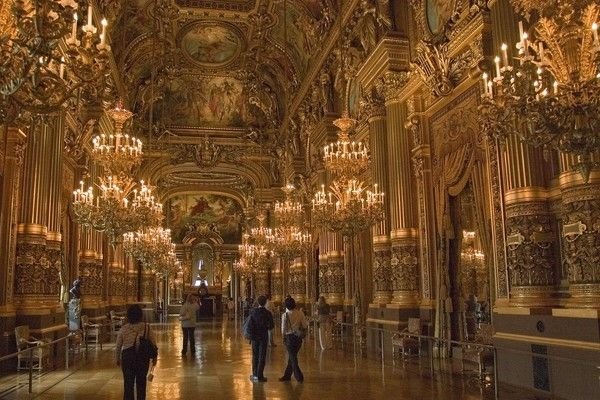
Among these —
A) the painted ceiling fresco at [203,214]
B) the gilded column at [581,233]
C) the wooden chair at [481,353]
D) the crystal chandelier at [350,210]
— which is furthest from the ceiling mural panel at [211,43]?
the gilded column at [581,233]

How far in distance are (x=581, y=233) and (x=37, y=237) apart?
9.46 m

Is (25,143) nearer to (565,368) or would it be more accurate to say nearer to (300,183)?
(565,368)

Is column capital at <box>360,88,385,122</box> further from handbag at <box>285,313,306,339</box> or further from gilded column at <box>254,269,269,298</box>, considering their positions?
gilded column at <box>254,269,269,298</box>

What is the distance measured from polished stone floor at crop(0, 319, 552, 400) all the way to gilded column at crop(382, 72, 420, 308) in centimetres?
180

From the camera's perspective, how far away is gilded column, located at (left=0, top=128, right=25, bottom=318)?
34.7ft

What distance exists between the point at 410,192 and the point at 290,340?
17.5 ft

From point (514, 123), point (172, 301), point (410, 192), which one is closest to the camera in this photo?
point (514, 123)

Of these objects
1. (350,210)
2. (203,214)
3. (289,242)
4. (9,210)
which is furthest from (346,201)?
(203,214)

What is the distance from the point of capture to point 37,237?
11.3 meters

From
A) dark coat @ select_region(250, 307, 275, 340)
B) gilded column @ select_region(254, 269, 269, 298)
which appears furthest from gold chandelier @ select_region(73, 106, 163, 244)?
gilded column @ select_region(254, 269, 269, 298)

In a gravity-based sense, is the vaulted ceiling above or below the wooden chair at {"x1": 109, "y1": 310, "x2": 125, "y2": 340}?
above

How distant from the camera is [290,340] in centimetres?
895

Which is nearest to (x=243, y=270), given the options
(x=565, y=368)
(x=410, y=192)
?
(x=410, y=192)

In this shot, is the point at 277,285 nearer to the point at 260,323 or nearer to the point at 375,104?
the point at 375,104
